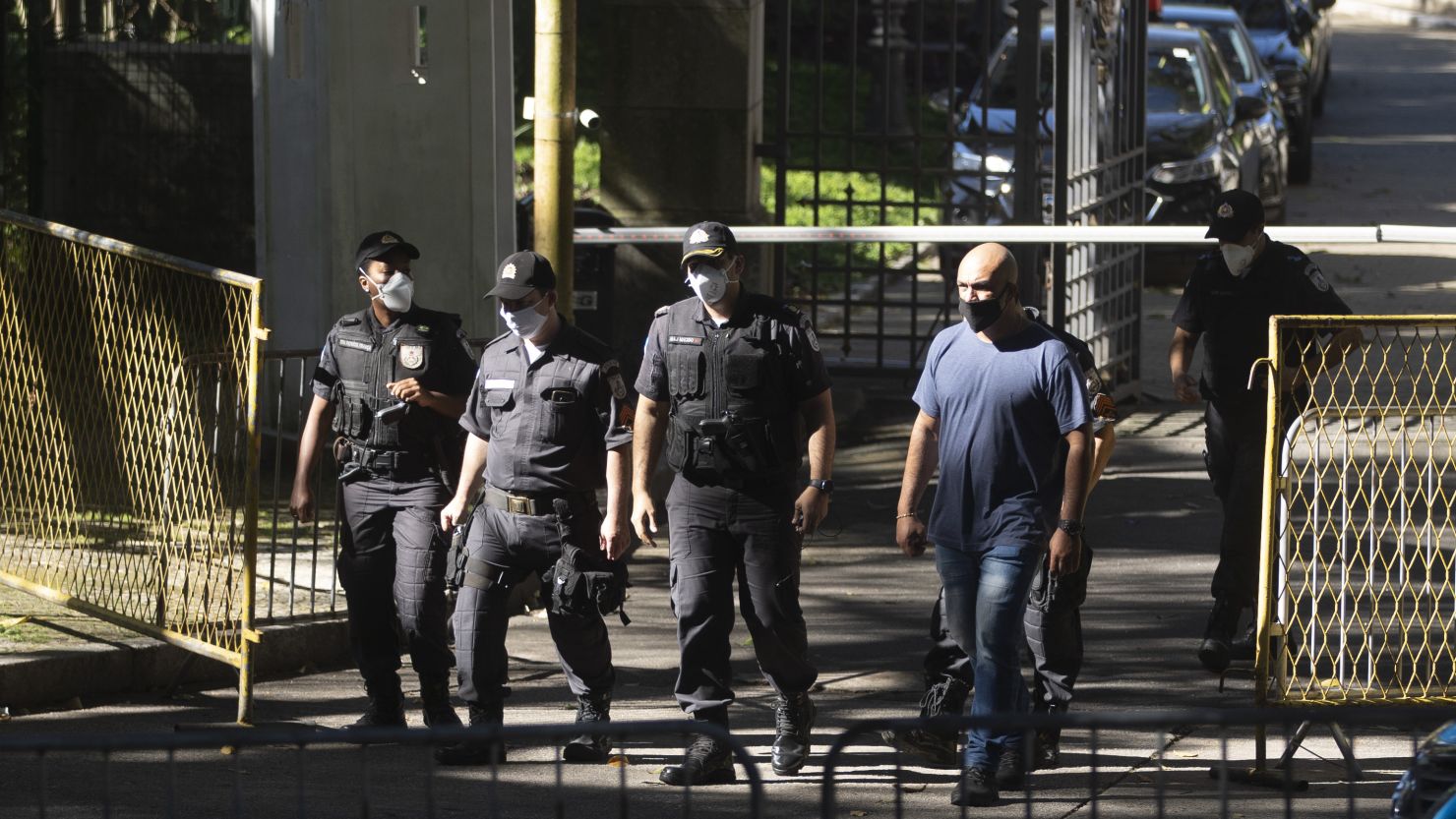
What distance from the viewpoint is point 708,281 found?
6.64 meters

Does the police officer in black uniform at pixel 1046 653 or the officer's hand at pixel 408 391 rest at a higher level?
the officer's hand at pixel 408 391

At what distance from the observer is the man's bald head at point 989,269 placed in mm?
6309

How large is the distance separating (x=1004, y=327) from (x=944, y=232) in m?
4.35

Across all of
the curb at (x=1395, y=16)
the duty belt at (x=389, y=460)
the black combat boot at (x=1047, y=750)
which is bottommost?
the black combat boot at (x=1047, y=750)

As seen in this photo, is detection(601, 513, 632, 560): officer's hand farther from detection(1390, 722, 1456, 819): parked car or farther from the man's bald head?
detection(1390, 722, 1456, 819): parked car

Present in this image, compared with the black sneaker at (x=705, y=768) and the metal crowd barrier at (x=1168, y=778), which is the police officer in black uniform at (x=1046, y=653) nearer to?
the metal crowd barrier at (x=1168, y=778)

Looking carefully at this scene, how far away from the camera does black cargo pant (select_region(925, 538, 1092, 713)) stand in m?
6.80

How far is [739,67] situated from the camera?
12.6 m

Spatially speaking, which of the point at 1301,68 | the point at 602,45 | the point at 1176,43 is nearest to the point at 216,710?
the point at 602,45

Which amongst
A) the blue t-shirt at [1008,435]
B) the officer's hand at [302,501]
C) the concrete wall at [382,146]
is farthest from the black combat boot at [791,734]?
the concrete wall at [382,146]

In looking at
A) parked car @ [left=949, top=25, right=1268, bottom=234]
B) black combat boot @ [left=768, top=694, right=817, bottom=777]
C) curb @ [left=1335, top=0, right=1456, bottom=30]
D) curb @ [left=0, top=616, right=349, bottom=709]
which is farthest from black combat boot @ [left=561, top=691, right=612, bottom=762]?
curb @ [left=1335, top=0, right=1456, bottom=30]

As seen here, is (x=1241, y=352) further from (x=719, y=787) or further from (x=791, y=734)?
(x=719, y=787)

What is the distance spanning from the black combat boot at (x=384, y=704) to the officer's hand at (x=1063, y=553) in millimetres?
2423

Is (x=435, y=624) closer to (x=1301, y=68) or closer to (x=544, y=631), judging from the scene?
(x=544, y=631)
